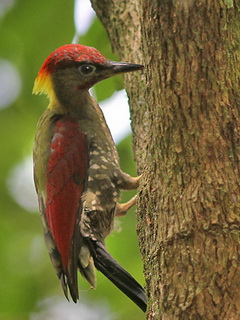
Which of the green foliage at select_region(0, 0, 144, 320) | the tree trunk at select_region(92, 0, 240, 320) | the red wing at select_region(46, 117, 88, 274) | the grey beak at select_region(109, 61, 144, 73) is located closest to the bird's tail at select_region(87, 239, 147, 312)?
the red wing at select_region(46, 117, 88, 274)

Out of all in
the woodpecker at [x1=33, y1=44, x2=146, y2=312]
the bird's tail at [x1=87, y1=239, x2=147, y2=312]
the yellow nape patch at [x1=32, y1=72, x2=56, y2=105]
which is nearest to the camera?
the bird's tail at [x1=87, y1=239, x2=147, y2=312]

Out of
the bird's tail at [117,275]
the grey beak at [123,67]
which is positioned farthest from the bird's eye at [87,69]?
the bird's tail at [117,275]

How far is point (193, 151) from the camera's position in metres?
2.47

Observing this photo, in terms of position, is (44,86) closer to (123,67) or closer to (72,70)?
(72,70)

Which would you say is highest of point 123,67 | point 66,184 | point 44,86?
point 123,67

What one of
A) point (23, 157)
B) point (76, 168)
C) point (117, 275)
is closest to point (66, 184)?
point (76, 168)

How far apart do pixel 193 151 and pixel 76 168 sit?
52.5 inches

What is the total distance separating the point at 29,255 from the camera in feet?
15.4

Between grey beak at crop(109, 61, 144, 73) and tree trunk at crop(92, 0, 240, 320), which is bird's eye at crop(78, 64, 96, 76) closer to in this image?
grey beak at crop(109, 61, 144, 73)

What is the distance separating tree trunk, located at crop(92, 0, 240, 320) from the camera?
236cm

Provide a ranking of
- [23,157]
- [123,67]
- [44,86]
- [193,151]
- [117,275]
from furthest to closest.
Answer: [23,157], [44,86], [123,67], [117,275], [193,151]

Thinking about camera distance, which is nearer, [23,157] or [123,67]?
[123,67]

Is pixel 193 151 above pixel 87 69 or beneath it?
above

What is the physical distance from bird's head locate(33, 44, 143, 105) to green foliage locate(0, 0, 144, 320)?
0.23 feet
